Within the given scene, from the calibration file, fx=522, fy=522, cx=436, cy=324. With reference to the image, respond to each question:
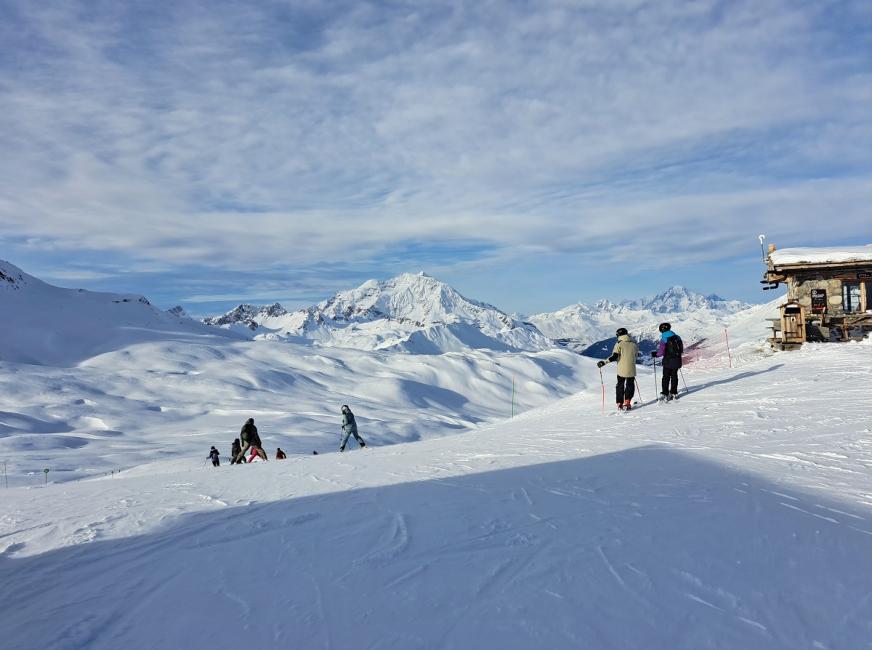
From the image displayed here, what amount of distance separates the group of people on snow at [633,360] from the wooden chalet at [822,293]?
13331 millimetres

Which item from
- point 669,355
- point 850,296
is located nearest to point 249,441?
point 669,355

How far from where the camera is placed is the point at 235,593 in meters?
4.07

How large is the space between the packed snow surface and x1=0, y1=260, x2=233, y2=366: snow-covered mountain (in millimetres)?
75344

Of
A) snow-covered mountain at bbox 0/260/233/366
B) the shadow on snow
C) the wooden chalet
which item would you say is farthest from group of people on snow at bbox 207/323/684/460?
snow-covered mountain at bbox 0/260/233/366

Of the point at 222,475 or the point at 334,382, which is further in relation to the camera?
the point at 334,382

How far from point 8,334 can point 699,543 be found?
9823 centimetres

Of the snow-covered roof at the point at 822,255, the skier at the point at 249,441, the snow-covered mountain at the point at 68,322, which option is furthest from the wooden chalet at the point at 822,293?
the snow-covered mountain at the point at 68,322

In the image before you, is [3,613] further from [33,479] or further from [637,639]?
[33,479]

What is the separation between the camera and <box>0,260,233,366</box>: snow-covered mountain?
75.0 metres

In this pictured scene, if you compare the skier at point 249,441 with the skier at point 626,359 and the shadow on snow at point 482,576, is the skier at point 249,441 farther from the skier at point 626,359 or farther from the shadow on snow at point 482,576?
the skier at point 626,359

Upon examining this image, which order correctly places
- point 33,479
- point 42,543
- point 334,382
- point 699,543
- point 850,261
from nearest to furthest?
point 699,543 → point 42,543 → point 33,479 → point 850,261 → point 334,382

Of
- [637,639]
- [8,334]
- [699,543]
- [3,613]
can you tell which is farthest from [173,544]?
[8,334]

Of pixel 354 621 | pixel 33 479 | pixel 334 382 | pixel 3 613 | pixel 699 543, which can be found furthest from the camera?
pixel 334 382

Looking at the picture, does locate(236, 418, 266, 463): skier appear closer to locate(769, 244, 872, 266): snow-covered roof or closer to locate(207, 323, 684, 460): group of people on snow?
locate(207, 323, 684, 460): group of people on snow
